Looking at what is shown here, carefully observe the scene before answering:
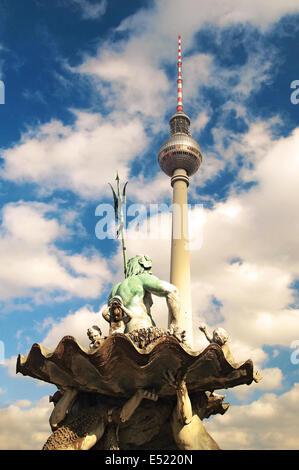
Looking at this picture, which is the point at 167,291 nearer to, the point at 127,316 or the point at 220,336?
the point at 127,316

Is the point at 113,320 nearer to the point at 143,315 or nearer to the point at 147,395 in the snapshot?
the point at 143,315

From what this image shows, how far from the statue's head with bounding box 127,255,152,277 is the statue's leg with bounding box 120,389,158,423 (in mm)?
3765

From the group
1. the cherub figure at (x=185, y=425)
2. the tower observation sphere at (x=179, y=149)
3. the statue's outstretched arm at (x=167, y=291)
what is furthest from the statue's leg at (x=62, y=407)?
the tower observation sphere at (x=179, y=149)

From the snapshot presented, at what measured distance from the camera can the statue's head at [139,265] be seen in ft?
40.1

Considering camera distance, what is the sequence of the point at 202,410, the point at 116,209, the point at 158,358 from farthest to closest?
Result: the point at 116,209
the point at 202,410
the point at 158,358

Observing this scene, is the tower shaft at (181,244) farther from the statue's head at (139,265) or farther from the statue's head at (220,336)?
the statue's head at (220,336)

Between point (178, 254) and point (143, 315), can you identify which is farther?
point (178, 254)

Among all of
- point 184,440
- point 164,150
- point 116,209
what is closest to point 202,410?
point 184,440

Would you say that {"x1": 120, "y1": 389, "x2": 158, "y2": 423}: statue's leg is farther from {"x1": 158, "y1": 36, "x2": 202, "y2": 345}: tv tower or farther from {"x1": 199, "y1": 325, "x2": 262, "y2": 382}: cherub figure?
{"x1": 158, "y1": 36, "x2": 202, "y2": 345}: tv tower

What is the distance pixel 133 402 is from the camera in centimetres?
892
